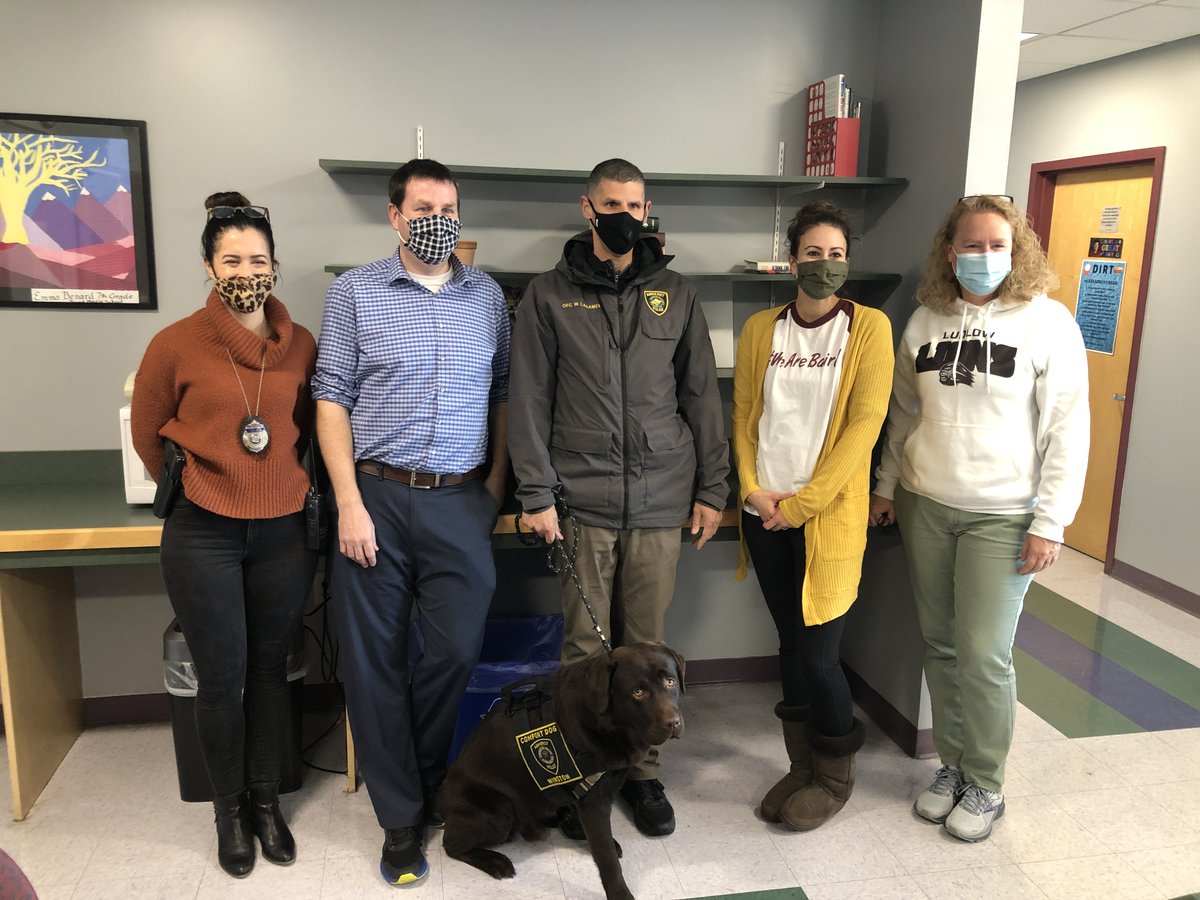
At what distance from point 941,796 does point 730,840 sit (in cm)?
64

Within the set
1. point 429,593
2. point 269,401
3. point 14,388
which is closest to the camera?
point 269,401

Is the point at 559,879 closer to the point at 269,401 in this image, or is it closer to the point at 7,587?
the point at 269,401

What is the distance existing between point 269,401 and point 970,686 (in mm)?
1967

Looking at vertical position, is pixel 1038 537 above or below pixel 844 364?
below

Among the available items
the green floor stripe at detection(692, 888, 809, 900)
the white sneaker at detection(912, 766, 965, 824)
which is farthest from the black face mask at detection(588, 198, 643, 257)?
the white sneaker at detection(912, 766, 965, 824)

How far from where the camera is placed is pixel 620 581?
7.98 ft

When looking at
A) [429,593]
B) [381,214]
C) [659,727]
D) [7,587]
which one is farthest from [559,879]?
[381,214]

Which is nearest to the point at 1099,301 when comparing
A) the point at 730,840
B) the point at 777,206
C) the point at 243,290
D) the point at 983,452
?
the point at 777,206

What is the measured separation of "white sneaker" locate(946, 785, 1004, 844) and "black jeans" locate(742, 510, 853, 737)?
395mm

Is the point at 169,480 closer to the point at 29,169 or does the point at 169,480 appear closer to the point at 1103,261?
the point at 29,169

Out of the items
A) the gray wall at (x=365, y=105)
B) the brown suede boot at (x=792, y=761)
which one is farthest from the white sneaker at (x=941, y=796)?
the gray wall at (x=365, y=105)

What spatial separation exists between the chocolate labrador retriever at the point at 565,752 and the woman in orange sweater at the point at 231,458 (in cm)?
60

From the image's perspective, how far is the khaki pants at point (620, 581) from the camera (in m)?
2.35

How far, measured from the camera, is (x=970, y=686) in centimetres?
237
